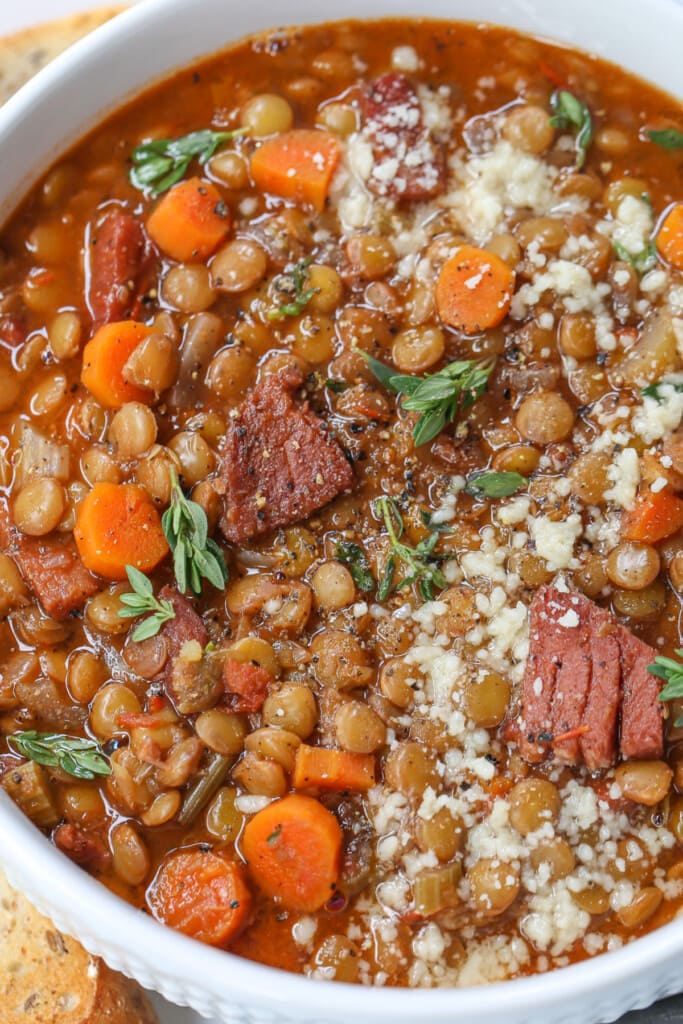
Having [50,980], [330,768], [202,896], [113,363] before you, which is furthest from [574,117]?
[50,980]

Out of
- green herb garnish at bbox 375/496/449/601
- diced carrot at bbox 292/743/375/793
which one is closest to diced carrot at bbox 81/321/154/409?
green herb garnish at bbox 375/496/449/601

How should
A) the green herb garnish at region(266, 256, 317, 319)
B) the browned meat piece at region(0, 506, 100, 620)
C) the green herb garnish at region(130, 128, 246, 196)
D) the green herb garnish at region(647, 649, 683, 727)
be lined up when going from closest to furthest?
the green herb garnish at region(647, 649, 683, 727)
the browned meat piece at region(0, 506, 100, 620)
the green herb garnish at region(266, 256, 317, 319)
the green herb garnish at region(130, 128, 246, 196)

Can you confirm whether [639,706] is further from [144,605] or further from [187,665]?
[144,605]

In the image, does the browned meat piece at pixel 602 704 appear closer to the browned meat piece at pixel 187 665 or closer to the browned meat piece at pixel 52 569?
the browned meat piece at pixel 187 665

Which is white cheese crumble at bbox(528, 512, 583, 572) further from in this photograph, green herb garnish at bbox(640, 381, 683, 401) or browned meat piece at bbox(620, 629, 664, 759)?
green herb garnish at bbox(640, 381, 683, 401)

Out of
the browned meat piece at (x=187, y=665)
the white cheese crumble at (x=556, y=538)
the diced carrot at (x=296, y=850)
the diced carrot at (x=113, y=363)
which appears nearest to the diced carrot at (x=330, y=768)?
the diced carrot at (x=296, y=850)
